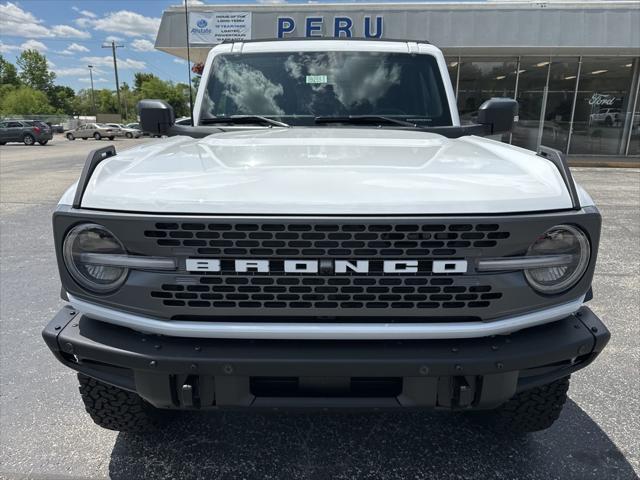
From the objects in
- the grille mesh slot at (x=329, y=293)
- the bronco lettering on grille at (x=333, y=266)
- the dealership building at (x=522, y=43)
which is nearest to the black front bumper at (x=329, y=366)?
the grille mesh slot at (x=329, y=293)

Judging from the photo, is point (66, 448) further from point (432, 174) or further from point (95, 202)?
point (432, 174)

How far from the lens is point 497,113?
11.3 ft

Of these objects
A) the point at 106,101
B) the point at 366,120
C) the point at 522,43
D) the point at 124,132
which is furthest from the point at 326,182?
the point at 106,101

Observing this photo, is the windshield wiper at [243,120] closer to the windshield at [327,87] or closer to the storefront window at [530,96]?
the windshield at [327,87]

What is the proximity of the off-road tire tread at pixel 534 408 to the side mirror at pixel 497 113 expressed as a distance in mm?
1960

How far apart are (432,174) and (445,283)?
428 mm

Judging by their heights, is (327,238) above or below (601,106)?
below

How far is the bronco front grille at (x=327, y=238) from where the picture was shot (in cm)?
165

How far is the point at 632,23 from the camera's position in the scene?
48.9ft

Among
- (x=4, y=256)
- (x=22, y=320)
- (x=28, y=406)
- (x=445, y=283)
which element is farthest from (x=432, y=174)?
(x=4, y=256)

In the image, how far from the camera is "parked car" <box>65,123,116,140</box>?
41.5m

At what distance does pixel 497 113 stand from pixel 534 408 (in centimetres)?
210

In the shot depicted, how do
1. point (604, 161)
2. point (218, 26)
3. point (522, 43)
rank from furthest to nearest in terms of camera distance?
Answer: point (604, 161)
point (218, 26)
point (522, 43)

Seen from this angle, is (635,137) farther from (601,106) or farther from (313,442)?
(313,442)
